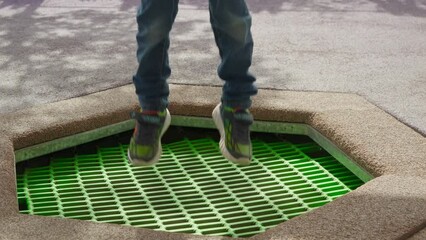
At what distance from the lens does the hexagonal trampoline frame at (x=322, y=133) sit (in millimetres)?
2359

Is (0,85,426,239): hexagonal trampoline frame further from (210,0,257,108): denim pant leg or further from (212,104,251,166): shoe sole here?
(210,0,257,108): denim pant leg

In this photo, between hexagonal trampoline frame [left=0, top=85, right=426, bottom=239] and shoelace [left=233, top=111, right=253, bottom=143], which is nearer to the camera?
hexagonal trampoline frame [left=0, top=85, right=426, bottom=239]

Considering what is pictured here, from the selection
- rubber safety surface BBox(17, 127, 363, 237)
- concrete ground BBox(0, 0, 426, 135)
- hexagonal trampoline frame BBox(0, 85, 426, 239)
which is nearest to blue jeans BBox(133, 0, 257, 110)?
rubber safety surface BBox(17, 127, 363, 237)

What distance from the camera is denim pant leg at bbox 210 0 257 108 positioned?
2668 mm

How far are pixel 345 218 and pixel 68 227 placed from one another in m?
0.85

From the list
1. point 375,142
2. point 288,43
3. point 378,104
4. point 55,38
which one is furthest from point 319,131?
point 55,38

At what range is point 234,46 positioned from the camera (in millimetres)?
2730

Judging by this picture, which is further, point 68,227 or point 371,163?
point 371,163

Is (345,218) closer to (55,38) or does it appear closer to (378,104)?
(378,104)

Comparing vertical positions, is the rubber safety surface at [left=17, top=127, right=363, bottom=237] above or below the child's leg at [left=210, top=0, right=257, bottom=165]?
below

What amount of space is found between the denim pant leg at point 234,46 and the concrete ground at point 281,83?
1.79 feet

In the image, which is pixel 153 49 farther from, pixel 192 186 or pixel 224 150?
pixel 192 186

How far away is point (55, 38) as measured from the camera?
5301mm

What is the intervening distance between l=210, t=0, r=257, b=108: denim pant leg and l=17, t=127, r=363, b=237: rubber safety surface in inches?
14.4
